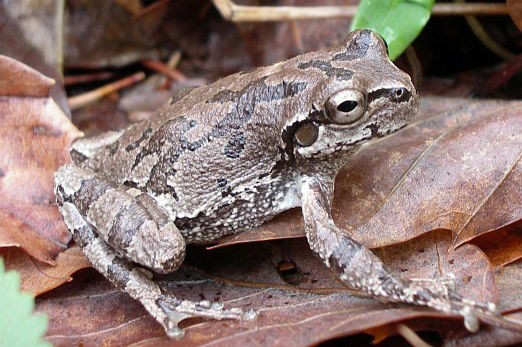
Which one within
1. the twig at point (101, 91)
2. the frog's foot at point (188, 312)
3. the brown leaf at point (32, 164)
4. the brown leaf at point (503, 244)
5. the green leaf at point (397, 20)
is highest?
the green leaf at point (397, 20)

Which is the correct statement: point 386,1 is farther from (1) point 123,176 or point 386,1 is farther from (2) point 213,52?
(2) point 213,52

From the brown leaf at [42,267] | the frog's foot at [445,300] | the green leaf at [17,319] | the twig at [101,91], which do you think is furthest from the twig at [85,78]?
the frog's foot at [445,300]

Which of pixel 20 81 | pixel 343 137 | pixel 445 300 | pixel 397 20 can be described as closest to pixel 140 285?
pixel 343 137

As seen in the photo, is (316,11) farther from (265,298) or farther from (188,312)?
(188,312)

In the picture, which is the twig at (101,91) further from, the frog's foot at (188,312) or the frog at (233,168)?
the frog's foot at (188,312)

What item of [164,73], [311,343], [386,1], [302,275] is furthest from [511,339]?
[164,73]

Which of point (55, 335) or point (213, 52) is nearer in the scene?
point (55, 335)

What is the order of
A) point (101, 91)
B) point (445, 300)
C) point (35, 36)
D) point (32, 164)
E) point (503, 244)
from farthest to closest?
point (101, 91) < point (35, 36) < point (32, 164) < point (503, 244) < point (445, 300)
